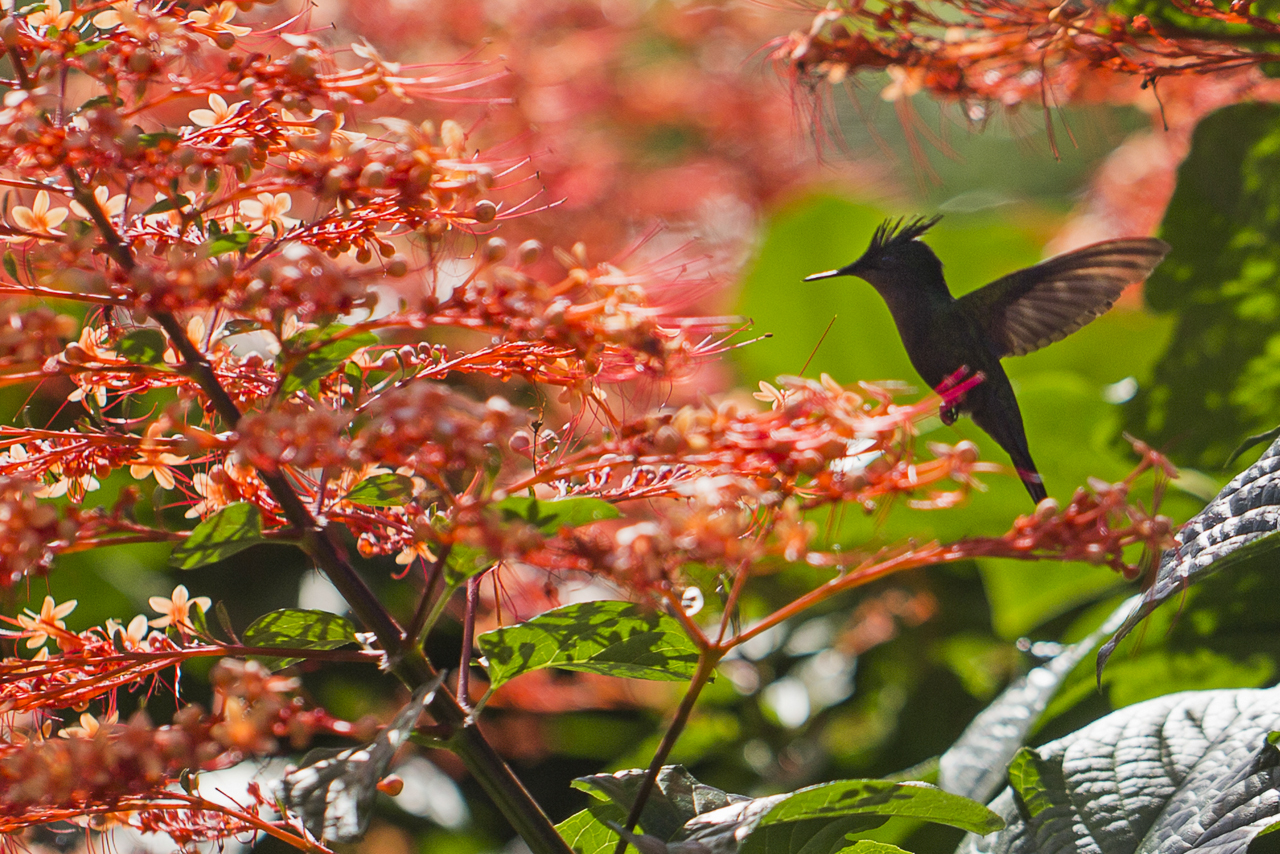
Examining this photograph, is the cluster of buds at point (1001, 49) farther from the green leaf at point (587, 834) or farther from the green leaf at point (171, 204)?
the green leaf at point (587, 834)

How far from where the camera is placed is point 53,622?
2.18 feet

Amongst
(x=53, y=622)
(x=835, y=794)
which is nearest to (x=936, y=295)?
(x=835, y=794)

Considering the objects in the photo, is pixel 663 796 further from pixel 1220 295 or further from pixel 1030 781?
pixel 1220 295

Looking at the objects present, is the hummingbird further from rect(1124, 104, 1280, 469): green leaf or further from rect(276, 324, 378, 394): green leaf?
rect(276, 324, 378, 394): green leaf

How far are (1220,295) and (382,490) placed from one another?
→ 104 cm

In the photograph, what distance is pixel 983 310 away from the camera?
3.50 feet

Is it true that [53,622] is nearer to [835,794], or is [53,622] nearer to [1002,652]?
[835,794]

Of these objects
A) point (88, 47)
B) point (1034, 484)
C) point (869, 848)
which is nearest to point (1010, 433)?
point (1034, 484)

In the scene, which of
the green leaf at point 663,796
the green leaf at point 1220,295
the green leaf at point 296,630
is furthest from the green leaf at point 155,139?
the green leaf at point 1220,295

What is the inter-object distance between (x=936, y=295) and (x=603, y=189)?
156 cm

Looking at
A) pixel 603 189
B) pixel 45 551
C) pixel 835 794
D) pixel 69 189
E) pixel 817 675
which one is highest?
pixel 69 189

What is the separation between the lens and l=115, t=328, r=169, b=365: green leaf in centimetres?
59

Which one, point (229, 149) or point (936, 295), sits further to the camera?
point (936, 295)

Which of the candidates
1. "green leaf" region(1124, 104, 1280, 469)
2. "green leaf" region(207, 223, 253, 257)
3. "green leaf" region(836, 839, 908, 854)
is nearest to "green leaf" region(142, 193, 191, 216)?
"green leaf" region(207, 223, 253, 257)
